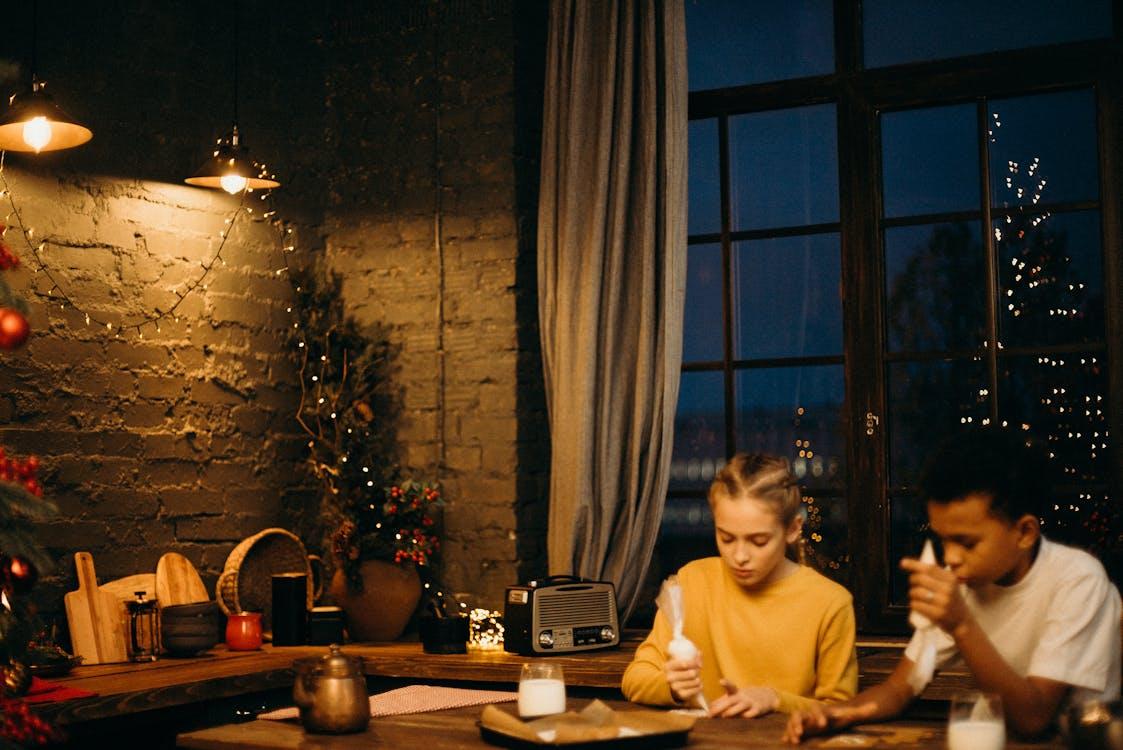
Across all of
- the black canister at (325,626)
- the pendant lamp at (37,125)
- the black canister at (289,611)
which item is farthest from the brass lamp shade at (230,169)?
the black canister at (325,626)

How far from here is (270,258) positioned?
5129 millimetres

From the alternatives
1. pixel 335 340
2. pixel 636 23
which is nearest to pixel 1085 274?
pixel 636 23

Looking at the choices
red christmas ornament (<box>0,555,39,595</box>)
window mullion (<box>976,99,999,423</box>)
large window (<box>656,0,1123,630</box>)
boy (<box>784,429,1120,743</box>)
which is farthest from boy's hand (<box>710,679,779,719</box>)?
window mullion (<box>976,99,999,423</box>)

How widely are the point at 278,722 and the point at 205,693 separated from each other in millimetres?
1310

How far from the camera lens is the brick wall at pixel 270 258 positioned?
4.38 metres

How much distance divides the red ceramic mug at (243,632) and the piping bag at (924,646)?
8.59 feet

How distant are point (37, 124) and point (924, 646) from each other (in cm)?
269

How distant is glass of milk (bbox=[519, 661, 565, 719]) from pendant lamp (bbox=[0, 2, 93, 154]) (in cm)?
210

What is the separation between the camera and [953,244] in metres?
4.54

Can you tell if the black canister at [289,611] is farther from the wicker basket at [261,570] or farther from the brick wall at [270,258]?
the brick wall at [270,258]

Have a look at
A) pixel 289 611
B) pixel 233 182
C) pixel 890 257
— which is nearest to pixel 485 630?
pixel 289 611

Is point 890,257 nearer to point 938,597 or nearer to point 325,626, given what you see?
point 325,626

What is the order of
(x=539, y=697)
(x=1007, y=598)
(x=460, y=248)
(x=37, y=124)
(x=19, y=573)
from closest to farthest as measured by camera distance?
1. (x=1007, y=598)
2. (x=539, y=697)
3. (x=19, y=573)
4. (x=37, y=124)
5. (x=460, y=248)

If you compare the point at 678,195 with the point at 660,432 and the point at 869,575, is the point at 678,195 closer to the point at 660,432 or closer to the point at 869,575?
the point at 660,432
